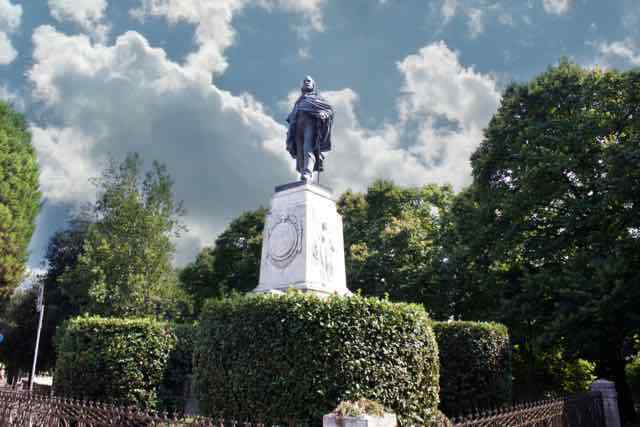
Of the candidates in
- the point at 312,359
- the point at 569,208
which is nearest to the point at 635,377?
the point at 569,208

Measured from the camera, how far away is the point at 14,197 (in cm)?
2566

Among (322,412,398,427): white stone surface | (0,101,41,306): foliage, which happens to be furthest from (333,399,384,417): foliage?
(0,101,41,306): foliage

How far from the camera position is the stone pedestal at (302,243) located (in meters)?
10.9

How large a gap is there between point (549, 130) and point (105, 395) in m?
16.1

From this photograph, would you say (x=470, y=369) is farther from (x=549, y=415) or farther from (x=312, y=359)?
(x=312, y=359)

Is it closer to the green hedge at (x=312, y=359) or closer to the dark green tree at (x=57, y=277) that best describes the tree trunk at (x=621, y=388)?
the green hedge at (x=312, y=359)

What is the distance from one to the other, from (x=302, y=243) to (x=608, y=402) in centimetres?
875

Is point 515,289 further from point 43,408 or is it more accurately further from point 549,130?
point 43,408

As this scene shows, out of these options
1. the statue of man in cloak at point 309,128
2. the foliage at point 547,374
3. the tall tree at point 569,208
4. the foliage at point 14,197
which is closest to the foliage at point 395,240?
the foliage at point 547,374

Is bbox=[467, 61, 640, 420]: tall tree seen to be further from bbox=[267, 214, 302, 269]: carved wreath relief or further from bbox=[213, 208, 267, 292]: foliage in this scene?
bbox=[213, 208, 267, 292]: foliage

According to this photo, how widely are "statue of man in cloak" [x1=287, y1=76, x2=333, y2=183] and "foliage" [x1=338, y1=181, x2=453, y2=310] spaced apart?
984 cm

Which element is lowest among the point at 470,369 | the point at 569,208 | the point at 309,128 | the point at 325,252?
the point at 470,369

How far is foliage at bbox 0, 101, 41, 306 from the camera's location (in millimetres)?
24828

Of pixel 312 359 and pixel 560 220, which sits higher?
pixel 560 220
